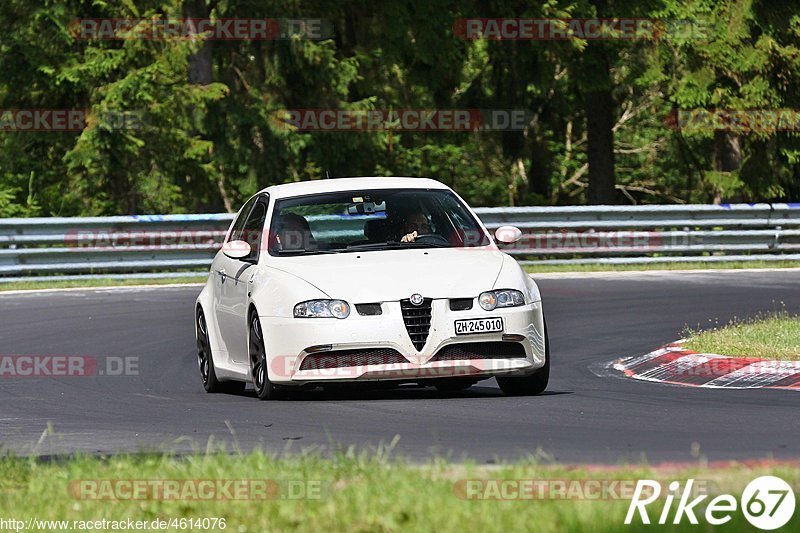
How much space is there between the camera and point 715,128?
3341cm

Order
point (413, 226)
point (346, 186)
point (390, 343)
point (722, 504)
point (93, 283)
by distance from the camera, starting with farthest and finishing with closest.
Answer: point (93, 283)
point (346, 186)
point (413, 226)
point (390, 343)
point (722, 504)

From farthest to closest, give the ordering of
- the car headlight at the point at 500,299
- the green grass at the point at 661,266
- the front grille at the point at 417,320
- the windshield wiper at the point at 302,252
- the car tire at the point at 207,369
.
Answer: the green grass at the point at 661,266 → the car tire at the point at 207,369 → the windshield wiper at the point at 302,252 → the car headlight at the point at 500,299 → the front grille at the point at 417,320

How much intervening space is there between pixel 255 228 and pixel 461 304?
2.43m

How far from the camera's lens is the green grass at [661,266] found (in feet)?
85.8

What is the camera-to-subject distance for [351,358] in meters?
11.0

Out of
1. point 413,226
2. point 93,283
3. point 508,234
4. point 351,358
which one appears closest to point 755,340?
point 508,234

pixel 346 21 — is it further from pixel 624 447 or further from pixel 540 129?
pixel 624 447

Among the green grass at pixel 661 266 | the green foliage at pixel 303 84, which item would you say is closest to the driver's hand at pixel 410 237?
the green grass at pixel 661 266

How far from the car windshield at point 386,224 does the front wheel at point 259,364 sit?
26.5 inches

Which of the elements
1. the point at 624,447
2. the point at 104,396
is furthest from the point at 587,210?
the point at 624,447

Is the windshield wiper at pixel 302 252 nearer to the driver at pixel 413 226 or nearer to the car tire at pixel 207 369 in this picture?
the driver at pixel 413 226

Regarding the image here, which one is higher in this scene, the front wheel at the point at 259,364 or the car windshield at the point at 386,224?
the car windshield at the point at 386,224

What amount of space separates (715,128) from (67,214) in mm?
14288

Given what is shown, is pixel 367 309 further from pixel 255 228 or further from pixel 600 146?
pixel 600 146
